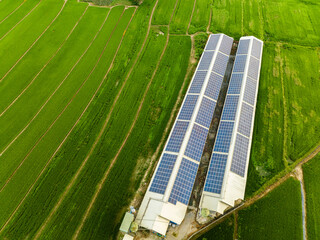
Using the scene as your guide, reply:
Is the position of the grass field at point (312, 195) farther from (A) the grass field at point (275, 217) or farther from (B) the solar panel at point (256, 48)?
(B) the solar panel at point (256, 48)

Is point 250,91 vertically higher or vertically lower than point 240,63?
lower

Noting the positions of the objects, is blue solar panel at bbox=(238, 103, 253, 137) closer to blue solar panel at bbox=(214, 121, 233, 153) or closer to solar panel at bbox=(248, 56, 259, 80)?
blue solar panel at bbox=(214, 121, 233, 153)

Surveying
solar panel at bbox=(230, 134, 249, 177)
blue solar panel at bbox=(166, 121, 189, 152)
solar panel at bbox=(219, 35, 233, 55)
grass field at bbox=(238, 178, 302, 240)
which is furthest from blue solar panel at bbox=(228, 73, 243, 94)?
grass field at bbox=(238, 178, 302, 240)

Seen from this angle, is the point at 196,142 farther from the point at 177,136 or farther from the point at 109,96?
the point at 109,96

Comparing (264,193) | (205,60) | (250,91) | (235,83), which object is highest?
(205,60)

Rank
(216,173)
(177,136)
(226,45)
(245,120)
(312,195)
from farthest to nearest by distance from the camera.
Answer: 1. (226,45)
2. (245,120)
3. (177,136)
4. (312,195)
5. (216,173)

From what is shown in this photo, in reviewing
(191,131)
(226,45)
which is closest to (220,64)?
(226,45)
